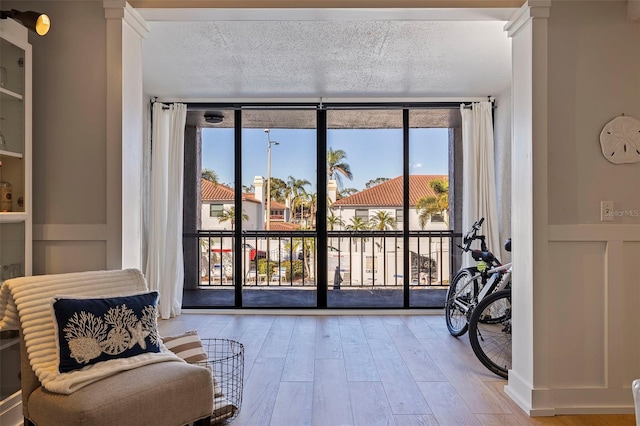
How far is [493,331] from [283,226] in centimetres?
277

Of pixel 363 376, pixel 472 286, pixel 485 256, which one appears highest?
pixel 485 256

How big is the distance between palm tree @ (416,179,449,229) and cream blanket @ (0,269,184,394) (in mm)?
3688

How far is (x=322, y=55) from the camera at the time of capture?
11.2ft

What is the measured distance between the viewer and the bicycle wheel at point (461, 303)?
371cm

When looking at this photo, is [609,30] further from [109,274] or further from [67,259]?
[67,259]

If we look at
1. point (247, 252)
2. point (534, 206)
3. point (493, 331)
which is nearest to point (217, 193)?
point (247, 252)

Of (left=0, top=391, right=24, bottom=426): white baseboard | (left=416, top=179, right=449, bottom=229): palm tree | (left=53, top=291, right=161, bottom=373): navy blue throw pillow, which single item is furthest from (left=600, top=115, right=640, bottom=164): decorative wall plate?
(left=0, top=391, right=24, bottom=426): white baseboard

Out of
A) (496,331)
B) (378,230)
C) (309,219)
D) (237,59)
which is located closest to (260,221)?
(309,219)

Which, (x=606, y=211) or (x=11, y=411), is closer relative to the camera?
(x=11, y=411)

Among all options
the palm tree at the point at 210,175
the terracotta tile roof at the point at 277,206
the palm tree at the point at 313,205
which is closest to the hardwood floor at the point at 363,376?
the palm tree at the point at 313,205

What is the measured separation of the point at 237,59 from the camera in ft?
11.6

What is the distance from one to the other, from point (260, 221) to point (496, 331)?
9.82 feet

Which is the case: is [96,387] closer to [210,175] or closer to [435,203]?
[210,175]

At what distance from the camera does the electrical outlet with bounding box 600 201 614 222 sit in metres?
2.39
